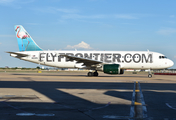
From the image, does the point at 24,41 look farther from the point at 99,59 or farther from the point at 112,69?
the point at 112,69

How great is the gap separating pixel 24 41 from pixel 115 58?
15.9 metres

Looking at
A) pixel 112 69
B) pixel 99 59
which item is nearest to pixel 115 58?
pixel 99 59

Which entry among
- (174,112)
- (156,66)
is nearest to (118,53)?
(156,66)

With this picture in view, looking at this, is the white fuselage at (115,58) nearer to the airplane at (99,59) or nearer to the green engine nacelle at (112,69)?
the airplane at (99,59)

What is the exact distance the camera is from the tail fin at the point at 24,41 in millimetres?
35219

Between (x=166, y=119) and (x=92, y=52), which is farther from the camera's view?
(x=92, y=52)

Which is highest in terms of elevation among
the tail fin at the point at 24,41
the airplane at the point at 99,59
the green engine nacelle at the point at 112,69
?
the tail fin at the point at 24,41

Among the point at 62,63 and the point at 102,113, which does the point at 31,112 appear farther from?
the point at 62,63

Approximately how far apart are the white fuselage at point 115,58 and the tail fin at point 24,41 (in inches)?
66.1

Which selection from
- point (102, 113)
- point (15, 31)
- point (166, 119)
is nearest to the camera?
point (166, 119)

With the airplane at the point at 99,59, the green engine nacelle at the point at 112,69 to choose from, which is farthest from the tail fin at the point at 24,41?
the green engine nacelle at the point at 112,69

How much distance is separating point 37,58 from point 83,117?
29.1m

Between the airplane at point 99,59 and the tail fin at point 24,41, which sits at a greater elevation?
the tail fin at point 24,41

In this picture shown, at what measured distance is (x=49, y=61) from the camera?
Result: 33.4 metres
